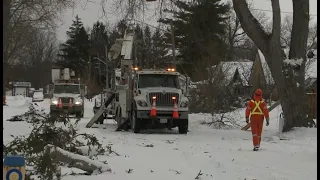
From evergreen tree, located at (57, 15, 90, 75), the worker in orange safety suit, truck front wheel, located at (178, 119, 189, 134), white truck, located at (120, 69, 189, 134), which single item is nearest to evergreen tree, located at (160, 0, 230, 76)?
white truck, located at (120, 69, 189, 134)

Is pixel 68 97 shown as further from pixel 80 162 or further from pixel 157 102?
pixel 80 162

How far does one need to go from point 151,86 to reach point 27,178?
500 inches

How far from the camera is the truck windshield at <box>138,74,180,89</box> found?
64.5 ft

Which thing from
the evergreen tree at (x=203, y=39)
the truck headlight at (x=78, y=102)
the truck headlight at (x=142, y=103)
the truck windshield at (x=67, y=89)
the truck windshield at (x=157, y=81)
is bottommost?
the truck headlight at (x=78, y=102)

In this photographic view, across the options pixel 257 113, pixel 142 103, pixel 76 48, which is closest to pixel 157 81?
pixel 142 103

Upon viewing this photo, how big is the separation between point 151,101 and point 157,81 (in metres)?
1.15

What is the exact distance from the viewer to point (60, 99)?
1166 inches

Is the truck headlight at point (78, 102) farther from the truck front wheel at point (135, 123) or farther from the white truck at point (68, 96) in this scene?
the truck front wheel at point (135, 123)

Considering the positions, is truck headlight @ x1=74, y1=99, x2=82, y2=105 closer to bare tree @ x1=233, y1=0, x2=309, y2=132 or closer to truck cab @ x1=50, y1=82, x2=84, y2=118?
truck cab @ x1=50, y1=82, x2=84, y2=118

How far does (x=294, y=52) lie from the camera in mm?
18625

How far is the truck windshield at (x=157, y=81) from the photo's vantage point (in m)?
19.7

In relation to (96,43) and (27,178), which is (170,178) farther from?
(96,43)

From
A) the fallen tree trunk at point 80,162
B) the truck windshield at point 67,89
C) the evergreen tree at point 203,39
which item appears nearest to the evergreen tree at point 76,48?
the evergreen tree at point 203,39

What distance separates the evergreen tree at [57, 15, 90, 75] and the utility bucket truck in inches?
2691
